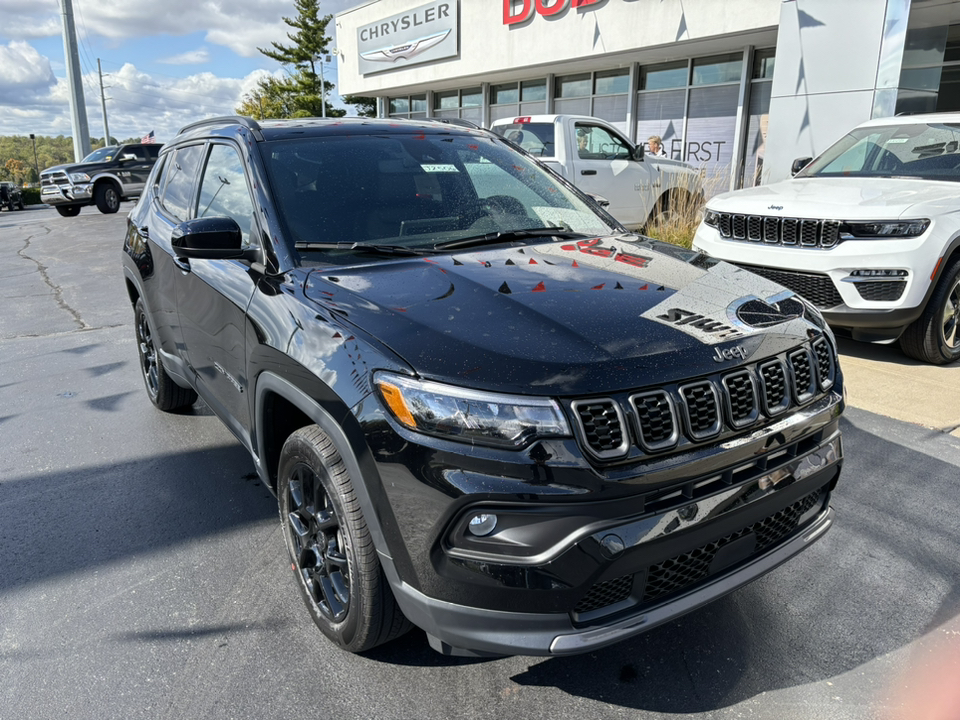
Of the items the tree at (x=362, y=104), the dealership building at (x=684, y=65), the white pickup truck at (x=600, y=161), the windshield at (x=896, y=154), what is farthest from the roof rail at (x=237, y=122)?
the tree at (x=362, y=104)

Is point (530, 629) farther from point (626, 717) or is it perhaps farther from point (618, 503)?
point (626, 717)

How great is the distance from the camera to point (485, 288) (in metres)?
2.38

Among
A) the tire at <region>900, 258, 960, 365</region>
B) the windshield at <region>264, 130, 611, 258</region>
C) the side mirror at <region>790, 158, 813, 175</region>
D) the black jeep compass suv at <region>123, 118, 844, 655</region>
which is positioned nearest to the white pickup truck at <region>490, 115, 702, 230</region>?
the side mirror at <region>790, 158, 813, 175</region>

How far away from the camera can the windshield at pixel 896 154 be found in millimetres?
→ 5793

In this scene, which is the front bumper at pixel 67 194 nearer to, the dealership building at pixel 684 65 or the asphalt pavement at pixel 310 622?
the dealership building at pixel 684 65

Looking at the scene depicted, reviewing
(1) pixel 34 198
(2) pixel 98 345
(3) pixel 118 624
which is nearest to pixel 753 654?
(3) pixel 118 624

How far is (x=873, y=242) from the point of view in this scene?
16.3 ft

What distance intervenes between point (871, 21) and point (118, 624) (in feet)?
38.4

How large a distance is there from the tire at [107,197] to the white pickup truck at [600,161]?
14974 millimetres

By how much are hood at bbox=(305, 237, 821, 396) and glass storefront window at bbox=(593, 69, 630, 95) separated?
17132 mm

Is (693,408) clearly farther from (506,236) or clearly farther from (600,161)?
(600,161)

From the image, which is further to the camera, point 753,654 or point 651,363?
point 753,654

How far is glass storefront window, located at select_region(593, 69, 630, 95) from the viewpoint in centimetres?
1839

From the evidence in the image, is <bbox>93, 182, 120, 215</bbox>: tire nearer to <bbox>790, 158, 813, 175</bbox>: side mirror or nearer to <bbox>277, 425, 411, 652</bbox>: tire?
<bbox>790, 158, 813, 175</bbox>: side mirror
